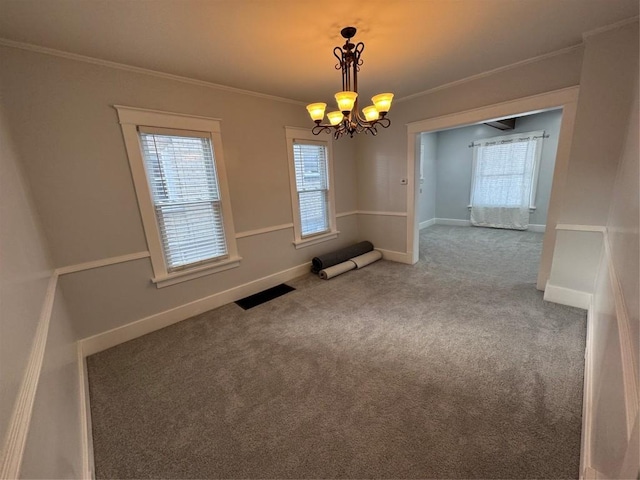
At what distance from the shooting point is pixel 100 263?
7.47ft

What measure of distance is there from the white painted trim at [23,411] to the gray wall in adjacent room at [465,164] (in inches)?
296

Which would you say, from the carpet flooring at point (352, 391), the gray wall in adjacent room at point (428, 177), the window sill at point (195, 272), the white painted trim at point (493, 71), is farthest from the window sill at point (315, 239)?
the gray wall in adjacent room at point (428, 177)

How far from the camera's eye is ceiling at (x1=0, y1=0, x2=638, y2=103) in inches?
63.7

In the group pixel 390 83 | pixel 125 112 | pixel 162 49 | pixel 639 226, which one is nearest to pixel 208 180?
pixel 125 112

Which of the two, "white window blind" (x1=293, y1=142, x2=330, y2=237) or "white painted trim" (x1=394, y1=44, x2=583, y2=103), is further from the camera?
"white window blind" (x1=293, y1=142, x2=330, y2=237)

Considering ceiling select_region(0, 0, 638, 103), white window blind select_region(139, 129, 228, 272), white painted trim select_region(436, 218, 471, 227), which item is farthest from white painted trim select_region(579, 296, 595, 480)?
white painted trim select_region(436, 218, 471, 227)

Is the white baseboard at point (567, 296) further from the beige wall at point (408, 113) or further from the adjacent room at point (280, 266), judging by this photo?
the beige wall at point (408, 113)

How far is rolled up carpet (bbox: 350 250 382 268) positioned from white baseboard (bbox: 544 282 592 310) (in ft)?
7.16

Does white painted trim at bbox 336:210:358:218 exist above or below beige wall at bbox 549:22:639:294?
below

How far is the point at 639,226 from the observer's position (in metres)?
Answer: 0.98

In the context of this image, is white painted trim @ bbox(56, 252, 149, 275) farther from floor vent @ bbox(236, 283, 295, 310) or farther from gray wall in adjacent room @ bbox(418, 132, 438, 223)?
gray wall in adjacent room @ bbox(418, 132, 438, 223)

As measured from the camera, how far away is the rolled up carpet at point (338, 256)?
3812 millimetres

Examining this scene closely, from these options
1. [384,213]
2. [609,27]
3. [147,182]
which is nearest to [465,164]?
[384,213]

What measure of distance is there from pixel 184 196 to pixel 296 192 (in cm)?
145
